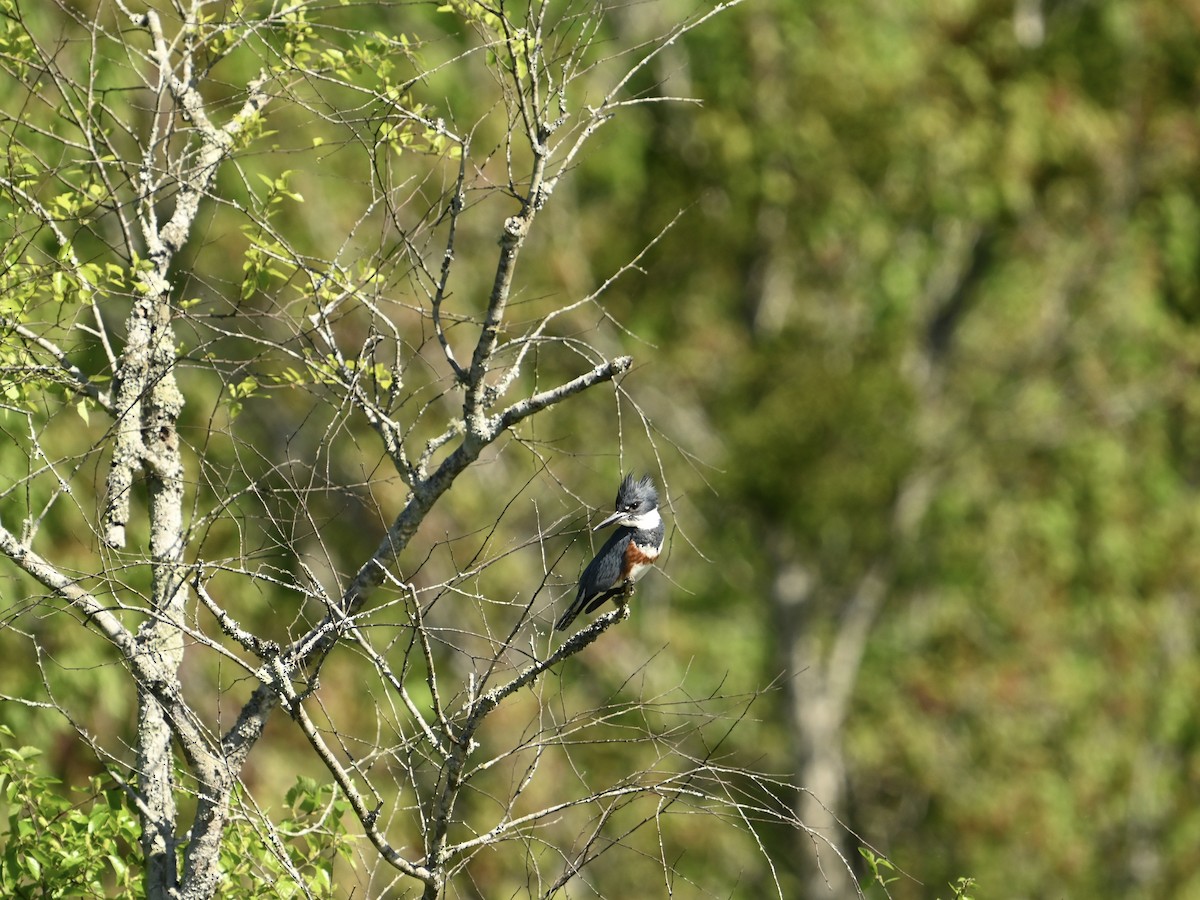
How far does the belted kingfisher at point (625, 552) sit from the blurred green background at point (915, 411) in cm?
660

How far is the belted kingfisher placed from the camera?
580 cm

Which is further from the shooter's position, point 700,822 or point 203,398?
point 700,822

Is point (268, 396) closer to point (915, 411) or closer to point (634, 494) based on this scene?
point (634, 494)

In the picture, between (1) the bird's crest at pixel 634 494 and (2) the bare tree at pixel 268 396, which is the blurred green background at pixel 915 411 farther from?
(2) the bare tree at pixel 268 396

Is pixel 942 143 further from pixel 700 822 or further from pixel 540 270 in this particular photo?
pixel 700 822

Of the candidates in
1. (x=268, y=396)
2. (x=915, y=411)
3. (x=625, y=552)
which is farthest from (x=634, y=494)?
(x=915, y=411)

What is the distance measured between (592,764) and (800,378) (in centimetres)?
387

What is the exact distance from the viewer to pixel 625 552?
19.1 feet

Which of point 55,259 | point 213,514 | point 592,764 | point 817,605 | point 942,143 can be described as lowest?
point 213,514

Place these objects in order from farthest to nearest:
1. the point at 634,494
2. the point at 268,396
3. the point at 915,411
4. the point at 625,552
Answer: the point at 915,411
the point at 634,494
the point at 625,552
the point at 268,396

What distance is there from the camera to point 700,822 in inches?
602

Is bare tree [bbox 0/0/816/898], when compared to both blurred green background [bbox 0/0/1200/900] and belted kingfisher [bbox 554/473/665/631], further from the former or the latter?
blurred green background [bbox 0/0/1200/900]

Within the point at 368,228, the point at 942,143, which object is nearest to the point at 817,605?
the point at 942,143

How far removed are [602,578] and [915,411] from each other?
28.3 ft
